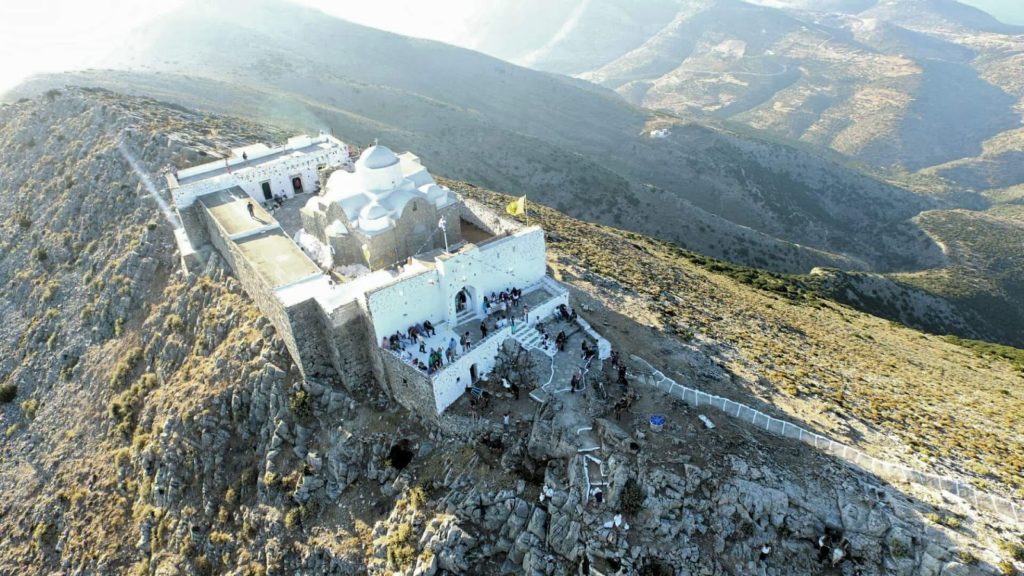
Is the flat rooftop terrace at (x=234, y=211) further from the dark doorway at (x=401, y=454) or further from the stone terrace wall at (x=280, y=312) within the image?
the dark doorway at (x=401, y=454)

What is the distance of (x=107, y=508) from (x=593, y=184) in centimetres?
6837

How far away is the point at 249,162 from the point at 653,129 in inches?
4044

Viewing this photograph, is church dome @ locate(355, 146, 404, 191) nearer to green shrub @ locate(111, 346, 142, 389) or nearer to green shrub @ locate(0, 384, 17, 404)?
green shrub @ locate(111, 346, 142, 389)

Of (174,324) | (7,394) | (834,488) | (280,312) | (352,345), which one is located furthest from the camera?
(7,394)

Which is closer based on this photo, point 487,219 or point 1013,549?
point 1013,549

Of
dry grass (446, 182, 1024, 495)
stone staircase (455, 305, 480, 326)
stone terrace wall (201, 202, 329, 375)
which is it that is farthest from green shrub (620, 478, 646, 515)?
stone terrace wall (201, 202, 329, 375)

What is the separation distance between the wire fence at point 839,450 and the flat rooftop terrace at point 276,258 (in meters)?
15.5

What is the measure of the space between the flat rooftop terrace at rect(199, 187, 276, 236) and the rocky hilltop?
8.48 feet

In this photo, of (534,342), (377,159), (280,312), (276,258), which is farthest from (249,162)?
(534,342)

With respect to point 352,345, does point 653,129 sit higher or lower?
lower

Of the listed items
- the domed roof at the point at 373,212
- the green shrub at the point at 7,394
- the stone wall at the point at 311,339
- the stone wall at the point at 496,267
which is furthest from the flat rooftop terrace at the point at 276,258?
the green shrub at the point at 7,394

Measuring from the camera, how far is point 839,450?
19.6m

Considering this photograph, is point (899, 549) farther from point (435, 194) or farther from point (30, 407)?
point (30, 407)

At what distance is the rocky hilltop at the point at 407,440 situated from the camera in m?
17.4
